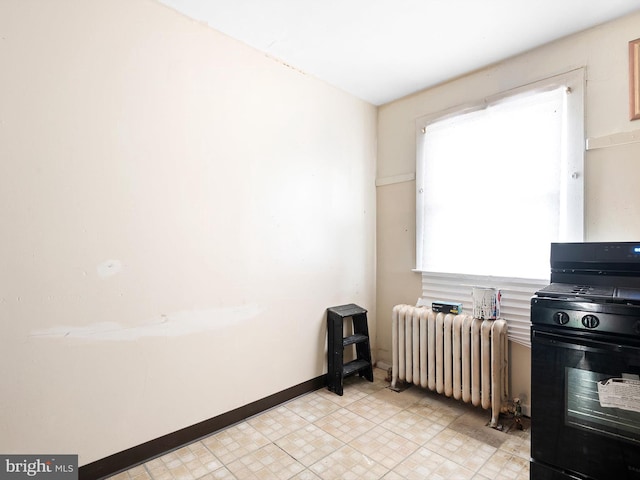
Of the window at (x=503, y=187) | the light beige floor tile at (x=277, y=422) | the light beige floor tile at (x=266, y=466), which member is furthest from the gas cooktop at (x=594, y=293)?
the light beige floor tile at (x=277, y=422)

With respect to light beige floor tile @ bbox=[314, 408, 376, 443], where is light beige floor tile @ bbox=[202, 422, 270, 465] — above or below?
above

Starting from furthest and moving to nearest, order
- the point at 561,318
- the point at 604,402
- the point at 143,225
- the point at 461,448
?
the point at 461,448
the point at 143,225
the point at 561,318
the point at 604,402

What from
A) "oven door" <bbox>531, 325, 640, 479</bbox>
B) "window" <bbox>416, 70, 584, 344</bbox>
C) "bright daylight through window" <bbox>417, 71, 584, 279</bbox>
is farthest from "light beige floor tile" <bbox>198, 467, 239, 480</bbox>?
"bright daylight through window" <bbox>417, 71, 584, 279</bbox>

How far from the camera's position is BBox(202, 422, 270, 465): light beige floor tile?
6.50 ft

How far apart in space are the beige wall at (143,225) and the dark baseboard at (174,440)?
42 millimetres

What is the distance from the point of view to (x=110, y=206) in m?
1.83

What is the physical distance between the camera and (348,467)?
73.3 inches

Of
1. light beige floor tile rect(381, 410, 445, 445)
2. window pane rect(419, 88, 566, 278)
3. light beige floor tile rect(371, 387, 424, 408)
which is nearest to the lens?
light beige floor tile rect(381, 410, 445, 445)

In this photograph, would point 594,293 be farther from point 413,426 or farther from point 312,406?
point 312,406

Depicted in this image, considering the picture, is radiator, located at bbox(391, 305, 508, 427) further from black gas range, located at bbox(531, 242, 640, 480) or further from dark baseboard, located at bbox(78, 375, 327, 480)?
dark baseboard, located at bbox(78, 375, 327, 480)

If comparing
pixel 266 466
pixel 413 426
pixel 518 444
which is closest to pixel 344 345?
pixel 413 426

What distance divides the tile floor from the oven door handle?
2.65 feet

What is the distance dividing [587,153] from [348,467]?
8.00ft

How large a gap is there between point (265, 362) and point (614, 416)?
2.00 meters
